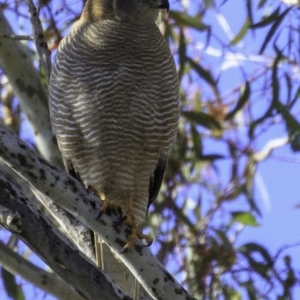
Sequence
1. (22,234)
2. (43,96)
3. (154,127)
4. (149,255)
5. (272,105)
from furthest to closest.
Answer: (272,105)
(43,96)
(154,127)
(149,255)
(22,234)

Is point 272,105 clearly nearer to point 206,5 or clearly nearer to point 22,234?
point 206,5

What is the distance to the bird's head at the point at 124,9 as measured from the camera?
397 centimetres

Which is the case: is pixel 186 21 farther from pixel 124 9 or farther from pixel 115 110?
pixel 115 110

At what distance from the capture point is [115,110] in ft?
11.9

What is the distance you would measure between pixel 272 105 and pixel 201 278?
94 cm

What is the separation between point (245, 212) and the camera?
429 centimetres

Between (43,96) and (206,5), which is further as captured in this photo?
(206,5)

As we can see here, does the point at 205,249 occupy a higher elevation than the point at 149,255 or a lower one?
higher

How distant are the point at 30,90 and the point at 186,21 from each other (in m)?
0.87

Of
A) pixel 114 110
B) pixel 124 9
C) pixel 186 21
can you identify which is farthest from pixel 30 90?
pixel 186 21

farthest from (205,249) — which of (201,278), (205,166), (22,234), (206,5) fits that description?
(22,234)

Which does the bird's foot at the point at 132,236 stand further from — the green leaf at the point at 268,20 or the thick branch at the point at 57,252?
the green leaf at the point at 268,20

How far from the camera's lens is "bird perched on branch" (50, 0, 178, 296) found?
3619 millimetres

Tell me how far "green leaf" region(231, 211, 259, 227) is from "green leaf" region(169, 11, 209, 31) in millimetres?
906
